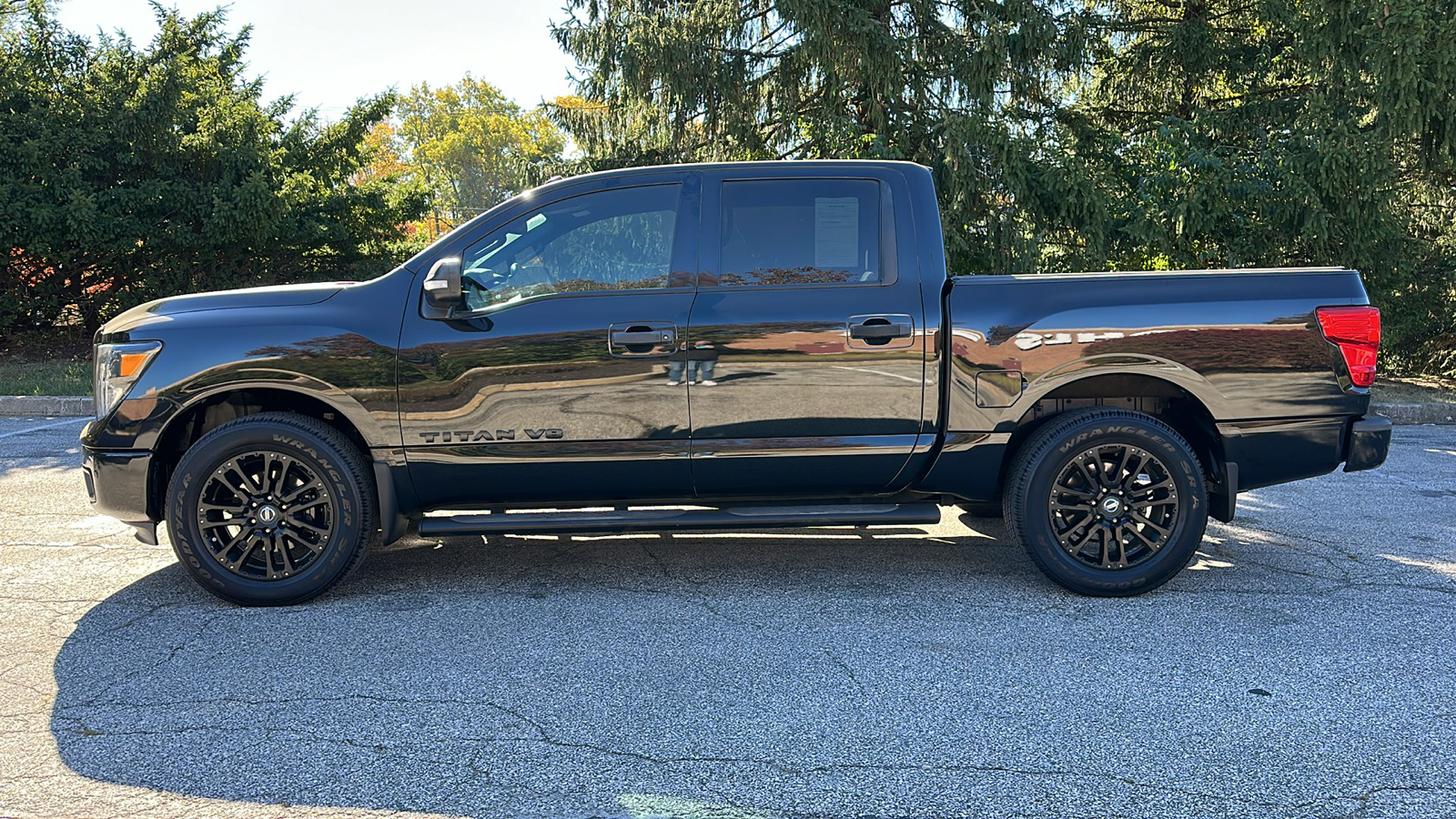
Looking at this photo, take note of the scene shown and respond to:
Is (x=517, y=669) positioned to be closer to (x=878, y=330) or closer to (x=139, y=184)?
(x=878, y=330)

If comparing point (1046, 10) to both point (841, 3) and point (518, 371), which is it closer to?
point (841, 3)

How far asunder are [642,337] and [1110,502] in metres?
2.16

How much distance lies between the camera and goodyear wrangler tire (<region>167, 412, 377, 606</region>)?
15.5 feet

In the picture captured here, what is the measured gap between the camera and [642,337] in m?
4.77

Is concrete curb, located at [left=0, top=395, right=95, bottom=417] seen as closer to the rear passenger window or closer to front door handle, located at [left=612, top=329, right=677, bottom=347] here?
front door handle, located at [left=612, top=329, right=677, bottom=347]

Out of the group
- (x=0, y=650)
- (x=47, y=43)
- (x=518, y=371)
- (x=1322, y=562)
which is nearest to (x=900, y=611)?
(x=518, y=371)

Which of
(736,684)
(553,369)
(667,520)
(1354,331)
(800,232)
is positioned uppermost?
(800,232)

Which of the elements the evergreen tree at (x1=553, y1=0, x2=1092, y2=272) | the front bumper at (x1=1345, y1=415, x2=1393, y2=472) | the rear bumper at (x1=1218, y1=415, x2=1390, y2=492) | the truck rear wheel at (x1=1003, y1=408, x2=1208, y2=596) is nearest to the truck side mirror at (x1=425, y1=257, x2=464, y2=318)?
the truck rear wheel at (x1=1003, y1=408, x2=1208, y2=596)

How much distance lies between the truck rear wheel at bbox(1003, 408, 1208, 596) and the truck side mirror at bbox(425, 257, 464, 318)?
2561 mm

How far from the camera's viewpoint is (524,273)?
192 inches

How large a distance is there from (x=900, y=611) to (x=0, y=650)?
11.6 feet

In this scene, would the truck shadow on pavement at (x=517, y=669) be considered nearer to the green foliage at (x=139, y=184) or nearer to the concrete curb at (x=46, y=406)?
the concrete curb at (x=46, y=406)

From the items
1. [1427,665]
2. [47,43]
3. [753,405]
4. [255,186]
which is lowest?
[1427,665]

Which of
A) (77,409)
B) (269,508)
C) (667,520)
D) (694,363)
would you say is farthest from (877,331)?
(77,409)
